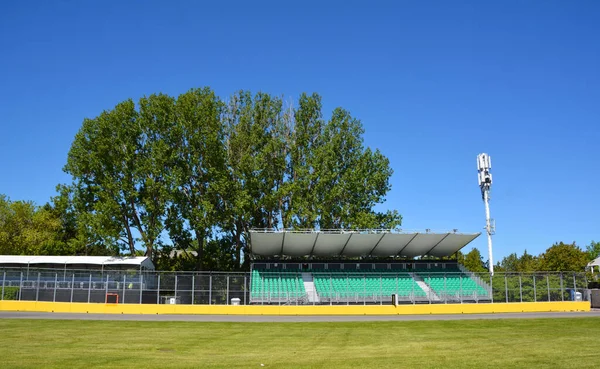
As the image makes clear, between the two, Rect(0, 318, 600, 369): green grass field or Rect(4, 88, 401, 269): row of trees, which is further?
Rect(4, 88, 401, 269): row of trees

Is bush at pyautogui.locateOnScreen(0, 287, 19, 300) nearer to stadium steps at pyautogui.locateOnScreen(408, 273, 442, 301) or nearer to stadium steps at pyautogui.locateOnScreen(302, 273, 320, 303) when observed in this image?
stadium steps at pyautogui.locateOnScreen(302, 273, 320, 303)

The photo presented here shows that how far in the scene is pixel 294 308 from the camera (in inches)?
1577

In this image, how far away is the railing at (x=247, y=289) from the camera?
4000 centimetres

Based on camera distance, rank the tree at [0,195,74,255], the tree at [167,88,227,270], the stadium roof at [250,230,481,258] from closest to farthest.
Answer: the stadium roof at [250,230,481,258] < the tree at [167,88,227,270] < the tree at [0,195,74,255]

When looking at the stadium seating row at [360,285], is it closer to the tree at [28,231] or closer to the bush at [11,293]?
the bush at [11,293]

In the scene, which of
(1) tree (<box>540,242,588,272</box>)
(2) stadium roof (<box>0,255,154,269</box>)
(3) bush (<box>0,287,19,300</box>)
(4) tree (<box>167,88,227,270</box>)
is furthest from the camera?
(1) tree (<box>540,242,588,272</box>)

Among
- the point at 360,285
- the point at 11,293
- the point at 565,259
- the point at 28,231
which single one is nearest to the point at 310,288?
the point at 360,285

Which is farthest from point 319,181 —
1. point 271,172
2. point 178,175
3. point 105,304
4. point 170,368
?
point 170,368

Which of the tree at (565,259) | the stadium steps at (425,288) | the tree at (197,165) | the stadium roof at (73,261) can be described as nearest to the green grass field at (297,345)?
the stadium steps at (425,288)

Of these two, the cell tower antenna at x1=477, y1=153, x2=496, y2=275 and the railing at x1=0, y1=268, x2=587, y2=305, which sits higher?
the cell tower antenna at x1=477, y1=153, x2=496, y2=275

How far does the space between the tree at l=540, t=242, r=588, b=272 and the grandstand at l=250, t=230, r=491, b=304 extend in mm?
30615

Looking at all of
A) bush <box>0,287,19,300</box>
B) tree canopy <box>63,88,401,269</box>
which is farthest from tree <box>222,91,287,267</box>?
bush <box>0,287,19,300</box>

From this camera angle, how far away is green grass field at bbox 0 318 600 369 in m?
14.7

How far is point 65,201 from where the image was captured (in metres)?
56.5
